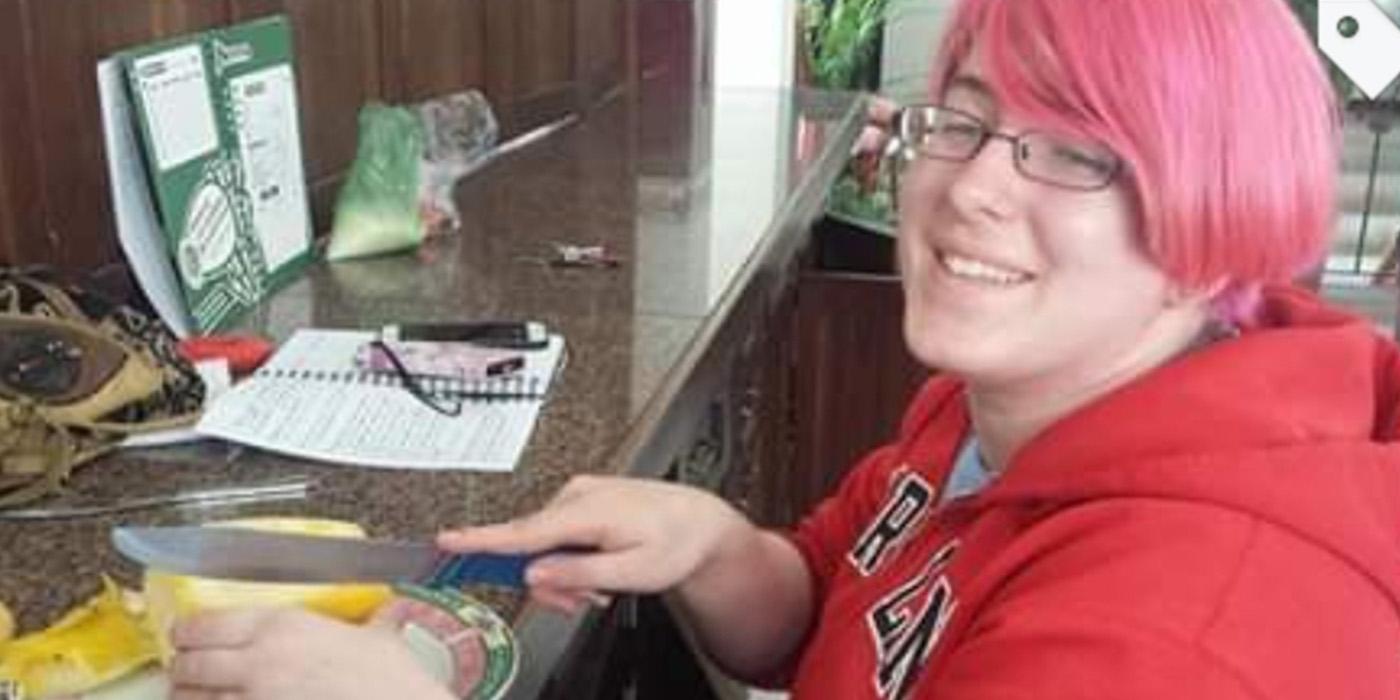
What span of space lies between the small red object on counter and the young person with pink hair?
1.46 feet

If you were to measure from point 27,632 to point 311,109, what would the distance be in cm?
113

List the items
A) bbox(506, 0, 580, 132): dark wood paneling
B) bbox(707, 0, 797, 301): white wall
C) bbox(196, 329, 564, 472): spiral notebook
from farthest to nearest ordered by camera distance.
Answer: bbox(506, 0, 580, 132): dark wood paneling
bbox(707, 0, 797, 301): white wall
bbox(196, 329, 564, 472): spiral notebook

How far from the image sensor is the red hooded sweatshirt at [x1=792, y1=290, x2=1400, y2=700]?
743 mm

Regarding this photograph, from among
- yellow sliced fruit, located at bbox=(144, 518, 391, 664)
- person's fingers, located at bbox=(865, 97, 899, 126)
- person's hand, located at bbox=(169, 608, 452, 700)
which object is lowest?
person's fingers, located at bbox=(865, 97, 899, 126)

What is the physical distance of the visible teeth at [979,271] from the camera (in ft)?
3.02

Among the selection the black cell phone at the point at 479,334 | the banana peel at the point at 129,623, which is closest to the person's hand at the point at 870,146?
the black cell phone at the point at 479,334

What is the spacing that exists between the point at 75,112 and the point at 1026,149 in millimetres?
963

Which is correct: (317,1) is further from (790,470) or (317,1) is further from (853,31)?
(853,31)

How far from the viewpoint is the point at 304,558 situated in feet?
2.92

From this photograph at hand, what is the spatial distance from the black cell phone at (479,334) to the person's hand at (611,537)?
318 mm

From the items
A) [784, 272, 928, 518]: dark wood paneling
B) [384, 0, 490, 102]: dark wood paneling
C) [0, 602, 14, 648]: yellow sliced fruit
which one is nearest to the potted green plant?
[784, 272, 928, 518]: dark wood paneling

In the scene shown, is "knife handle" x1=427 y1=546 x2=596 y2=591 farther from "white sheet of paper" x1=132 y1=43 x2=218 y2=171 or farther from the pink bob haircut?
"white sheet of paper" x1=132 y1=43 x2=218 y2=171

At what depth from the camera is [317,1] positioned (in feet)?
6.19

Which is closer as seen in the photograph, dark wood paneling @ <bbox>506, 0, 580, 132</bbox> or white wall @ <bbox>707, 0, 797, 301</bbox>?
white wall @ <bbox>707, 0, 797, 301</bbox>
